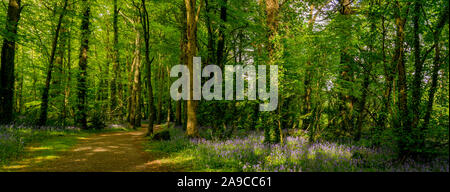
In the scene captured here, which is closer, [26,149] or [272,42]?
[272,42]

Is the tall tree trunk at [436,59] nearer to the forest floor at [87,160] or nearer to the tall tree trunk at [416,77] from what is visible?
the tall tree trunk at [416,77]

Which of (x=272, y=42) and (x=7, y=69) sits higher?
(x=272, y=42)

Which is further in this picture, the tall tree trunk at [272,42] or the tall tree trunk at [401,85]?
the tall tree trunk at [272,42]

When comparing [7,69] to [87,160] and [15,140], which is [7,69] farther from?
[87,160]

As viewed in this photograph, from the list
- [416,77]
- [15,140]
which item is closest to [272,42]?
[416,77]

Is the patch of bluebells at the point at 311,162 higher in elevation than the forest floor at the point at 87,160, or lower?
higher

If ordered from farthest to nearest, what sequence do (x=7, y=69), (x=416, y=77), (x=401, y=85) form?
(x=7, y=69), (x=401, y=85), (x=416, y=77)

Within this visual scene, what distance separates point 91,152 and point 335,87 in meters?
10.4

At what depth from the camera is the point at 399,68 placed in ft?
19.2

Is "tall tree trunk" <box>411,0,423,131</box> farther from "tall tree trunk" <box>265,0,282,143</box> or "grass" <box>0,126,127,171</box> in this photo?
"grass" <box>0,126,127,171</box>

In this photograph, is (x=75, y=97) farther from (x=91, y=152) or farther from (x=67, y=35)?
(x=91, y=152)

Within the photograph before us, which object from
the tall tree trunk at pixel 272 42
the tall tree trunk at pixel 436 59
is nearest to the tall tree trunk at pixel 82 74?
the tall tree trunk at pixel 272 42
